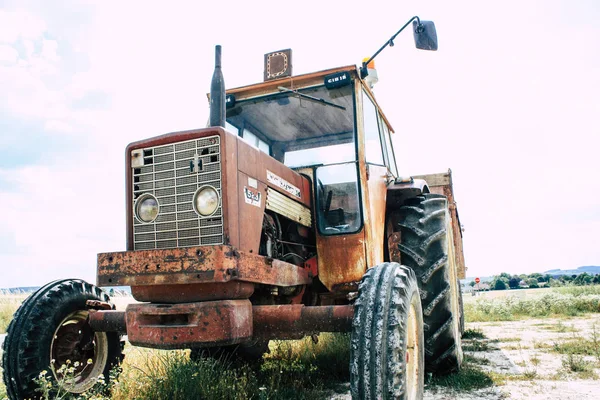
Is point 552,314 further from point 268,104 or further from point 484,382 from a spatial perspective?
point 268,104

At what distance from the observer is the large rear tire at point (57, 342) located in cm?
360

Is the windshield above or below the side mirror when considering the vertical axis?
below

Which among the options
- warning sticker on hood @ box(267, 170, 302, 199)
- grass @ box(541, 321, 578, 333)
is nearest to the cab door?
warning sticker on hood @ box(267, 170, 302, 199)

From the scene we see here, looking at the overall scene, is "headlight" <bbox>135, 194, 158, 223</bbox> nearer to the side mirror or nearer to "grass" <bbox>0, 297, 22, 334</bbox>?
the side mirror

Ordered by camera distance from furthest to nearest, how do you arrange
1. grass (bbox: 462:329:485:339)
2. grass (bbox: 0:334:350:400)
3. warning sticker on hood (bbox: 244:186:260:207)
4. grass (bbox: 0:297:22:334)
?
grass (bbox: 0:297:22:334) < grass (bbox: 462:329:485:339) < grass (bbox: 0:334:350:400) < warning sticker on hood (bbox: 244:186:260:207)

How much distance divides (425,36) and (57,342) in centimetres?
369

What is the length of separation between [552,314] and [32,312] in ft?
35.9

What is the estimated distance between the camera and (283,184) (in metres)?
3.95

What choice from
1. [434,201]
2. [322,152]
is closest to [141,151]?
[322,152]

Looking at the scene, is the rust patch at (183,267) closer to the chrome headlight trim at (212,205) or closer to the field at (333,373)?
the chrome headlight trim at (212,205)

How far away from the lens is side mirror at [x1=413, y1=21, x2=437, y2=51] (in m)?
3.98

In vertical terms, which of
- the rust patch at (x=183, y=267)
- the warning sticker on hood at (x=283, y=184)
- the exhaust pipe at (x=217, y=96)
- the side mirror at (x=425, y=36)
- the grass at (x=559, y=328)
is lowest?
the grass at (x=559, y=328)

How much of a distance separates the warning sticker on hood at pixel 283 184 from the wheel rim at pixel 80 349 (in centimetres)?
188

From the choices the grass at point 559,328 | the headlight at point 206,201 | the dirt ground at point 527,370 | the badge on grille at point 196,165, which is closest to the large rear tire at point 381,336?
the headlight at point 206,201
